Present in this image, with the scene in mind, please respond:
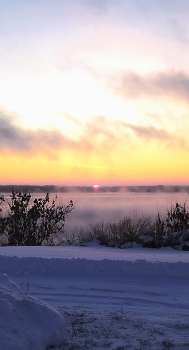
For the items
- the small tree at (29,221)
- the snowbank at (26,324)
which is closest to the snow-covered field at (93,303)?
the snowbank at (26,324)

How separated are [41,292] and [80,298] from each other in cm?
80

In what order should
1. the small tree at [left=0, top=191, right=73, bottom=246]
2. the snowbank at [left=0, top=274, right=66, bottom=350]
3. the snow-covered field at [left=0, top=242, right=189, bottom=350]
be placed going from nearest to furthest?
1. the snowbank at [left=0, top=274, right=66, bottom=350]
2. the snow-covered field at [left=0, top=242, right=189, bottom=350]
3. the small tree at [left=0, top=191, right=73, bottom=246]

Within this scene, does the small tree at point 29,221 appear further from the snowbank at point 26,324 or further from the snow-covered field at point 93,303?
the snowbank at point 26,324

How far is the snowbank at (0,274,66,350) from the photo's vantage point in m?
4.85

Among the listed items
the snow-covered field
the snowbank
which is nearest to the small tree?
the snow-covered field

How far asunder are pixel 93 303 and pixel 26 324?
7.02 ft

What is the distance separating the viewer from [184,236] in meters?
13.4

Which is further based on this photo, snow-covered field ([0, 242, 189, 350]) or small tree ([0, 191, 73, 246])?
small tree ([0, 191, 73, 246])

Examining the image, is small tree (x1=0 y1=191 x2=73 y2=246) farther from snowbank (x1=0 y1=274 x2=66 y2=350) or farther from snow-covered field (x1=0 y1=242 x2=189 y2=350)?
snowbank (x1=0 y1=274 x2=66 y2=350)

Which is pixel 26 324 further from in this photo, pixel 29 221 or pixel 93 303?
pixel 29 221

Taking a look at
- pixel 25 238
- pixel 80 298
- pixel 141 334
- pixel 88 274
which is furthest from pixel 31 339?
pixel 25 238

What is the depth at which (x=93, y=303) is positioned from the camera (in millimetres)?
7180

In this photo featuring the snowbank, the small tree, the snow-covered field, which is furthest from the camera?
the small tree

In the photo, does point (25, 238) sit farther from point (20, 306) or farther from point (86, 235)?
point (20, 306)
